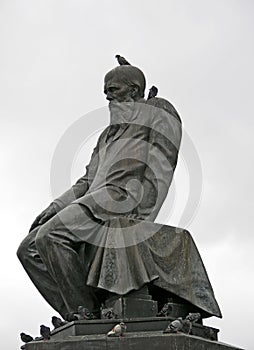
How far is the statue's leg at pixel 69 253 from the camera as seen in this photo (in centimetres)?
→ 1123

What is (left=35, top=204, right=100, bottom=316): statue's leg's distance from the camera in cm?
1123

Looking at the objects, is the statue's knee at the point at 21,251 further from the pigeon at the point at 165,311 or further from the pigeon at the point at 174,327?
the pigeon at the point at 174,327

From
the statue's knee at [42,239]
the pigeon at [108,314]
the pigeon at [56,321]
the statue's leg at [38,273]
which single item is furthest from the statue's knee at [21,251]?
the pigeon at [108,314]

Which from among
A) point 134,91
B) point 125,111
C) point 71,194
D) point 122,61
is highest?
point 122,61

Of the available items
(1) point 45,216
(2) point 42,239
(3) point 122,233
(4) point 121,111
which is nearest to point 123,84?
(4) point 121,111

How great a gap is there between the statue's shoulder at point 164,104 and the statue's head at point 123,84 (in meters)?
0.22

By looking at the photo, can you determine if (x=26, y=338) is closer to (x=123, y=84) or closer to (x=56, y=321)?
(x=56, y=321)

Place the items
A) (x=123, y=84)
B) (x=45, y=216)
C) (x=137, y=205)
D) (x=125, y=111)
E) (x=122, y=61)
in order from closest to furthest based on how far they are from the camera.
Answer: (x=137, y=205) → (x=45, y=216) → (x=125, y=111) → (x=123, y=84) → (x=122, y=61)

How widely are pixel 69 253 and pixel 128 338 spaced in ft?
4.86

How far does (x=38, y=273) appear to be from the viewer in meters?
11.9

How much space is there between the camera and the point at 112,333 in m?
10.3

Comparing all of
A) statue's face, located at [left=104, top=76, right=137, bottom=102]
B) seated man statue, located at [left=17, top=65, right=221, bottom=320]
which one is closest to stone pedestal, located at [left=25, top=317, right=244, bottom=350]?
seated man statue, located at [left=17, top=65, right=221, bottom=320]

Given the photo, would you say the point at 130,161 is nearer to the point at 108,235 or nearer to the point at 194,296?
the point at 108,235

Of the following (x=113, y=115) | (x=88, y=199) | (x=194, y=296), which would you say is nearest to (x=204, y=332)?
(x=194, y=296)
